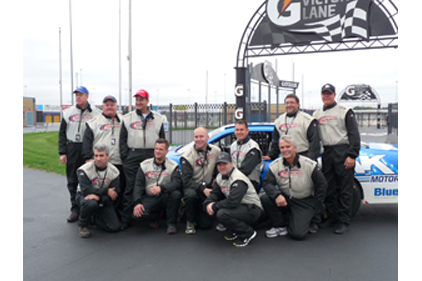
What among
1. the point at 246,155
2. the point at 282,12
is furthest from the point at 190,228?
the point at 282,12

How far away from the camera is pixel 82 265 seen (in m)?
3.55

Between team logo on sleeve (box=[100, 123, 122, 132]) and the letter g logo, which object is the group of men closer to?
team logo on sleeve (box=[100, 123, 122, 132])

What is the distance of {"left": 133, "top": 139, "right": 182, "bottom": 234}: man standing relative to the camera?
14.9 ft

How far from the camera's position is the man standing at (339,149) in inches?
171

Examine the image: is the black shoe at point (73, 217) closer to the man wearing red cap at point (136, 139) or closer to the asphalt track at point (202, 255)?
the asphalt track at point (202, 255)

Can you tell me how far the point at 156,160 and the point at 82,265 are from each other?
1.70 meters

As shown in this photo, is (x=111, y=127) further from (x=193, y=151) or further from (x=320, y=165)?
(x=320, y=165)

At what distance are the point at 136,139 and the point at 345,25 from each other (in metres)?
7.55

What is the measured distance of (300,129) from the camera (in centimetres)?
455

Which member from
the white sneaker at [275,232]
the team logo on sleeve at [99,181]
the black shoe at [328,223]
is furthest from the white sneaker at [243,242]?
the team logo on sleeve at [99,181]

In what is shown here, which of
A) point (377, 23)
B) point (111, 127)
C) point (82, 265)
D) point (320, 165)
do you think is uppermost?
point (377, 23)

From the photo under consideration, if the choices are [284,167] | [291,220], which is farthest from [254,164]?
[291,220]

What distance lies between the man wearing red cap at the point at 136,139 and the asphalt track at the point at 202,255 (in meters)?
0.83

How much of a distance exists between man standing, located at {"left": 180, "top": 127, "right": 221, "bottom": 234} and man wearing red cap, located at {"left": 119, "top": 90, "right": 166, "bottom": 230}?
2.15 ft
